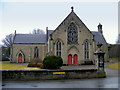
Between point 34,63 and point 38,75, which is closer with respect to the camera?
point 38,75

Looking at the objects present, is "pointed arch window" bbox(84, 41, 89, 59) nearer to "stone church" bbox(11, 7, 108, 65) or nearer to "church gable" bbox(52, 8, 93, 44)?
"stone church" bbox(11, 7, 108, 65)

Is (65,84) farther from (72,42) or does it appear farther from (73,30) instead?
(73,30)

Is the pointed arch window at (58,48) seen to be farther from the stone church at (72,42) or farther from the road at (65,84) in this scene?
the road at (65,84)

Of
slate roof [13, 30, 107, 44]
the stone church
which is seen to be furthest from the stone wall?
slate roof [13, 30, 107, 44]

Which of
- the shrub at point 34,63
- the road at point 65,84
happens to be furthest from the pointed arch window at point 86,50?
the road at point 65,84

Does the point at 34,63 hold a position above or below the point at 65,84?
above

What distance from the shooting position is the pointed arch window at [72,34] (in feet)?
109

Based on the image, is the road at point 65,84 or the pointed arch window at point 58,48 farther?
the pointed arch window at point 58,48

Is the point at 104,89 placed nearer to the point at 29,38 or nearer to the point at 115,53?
the point at 29,38

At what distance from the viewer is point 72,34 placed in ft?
110

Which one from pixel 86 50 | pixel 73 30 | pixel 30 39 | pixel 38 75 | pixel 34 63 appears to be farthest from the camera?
pixel 30 39

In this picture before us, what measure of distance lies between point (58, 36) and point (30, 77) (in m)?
19.1

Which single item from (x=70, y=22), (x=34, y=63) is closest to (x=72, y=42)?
(x=70, y=22)

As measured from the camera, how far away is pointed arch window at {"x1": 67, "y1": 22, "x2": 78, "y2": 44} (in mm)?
33312
